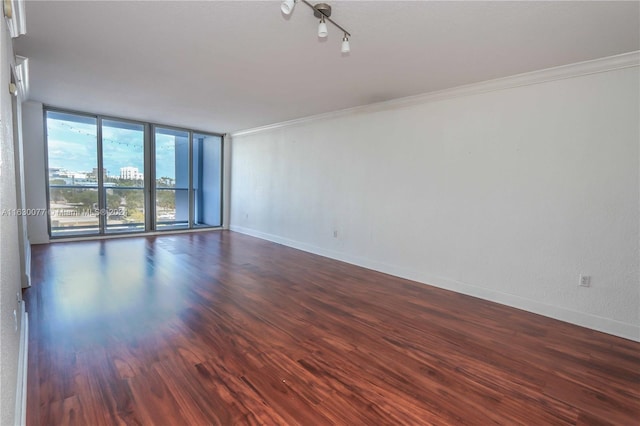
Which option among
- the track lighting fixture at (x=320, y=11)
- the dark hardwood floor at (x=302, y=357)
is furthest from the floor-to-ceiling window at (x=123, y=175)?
the track lighting fixture at (x=320, y=11)

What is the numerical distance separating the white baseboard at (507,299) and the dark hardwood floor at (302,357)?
0.13m

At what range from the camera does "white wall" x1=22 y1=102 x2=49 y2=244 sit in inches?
203

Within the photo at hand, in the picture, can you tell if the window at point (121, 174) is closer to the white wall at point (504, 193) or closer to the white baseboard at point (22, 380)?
→ the white wall at point (504, 193)

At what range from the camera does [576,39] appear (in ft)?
8.02

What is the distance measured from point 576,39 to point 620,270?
2091mm

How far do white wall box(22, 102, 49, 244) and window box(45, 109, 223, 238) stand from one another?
180mm

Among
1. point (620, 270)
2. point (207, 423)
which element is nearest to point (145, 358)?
point (207, 423)

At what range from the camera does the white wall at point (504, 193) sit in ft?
9.09

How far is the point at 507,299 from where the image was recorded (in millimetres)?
3400

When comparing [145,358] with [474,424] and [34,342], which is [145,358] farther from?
[474,424]

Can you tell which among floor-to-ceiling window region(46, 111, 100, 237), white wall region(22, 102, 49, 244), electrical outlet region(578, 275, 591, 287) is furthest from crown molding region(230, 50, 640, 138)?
white wall region(22, 102, 49, 244)

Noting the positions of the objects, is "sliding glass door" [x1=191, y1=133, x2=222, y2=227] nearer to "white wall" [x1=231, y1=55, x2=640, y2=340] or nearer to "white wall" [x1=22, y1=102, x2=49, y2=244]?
"white wall" [x1=22, y1=102, x2=49, y2=244]

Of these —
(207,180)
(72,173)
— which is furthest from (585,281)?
(72,173)

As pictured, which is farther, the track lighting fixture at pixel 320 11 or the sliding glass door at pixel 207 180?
the sliding glass door at pixel 207 180
